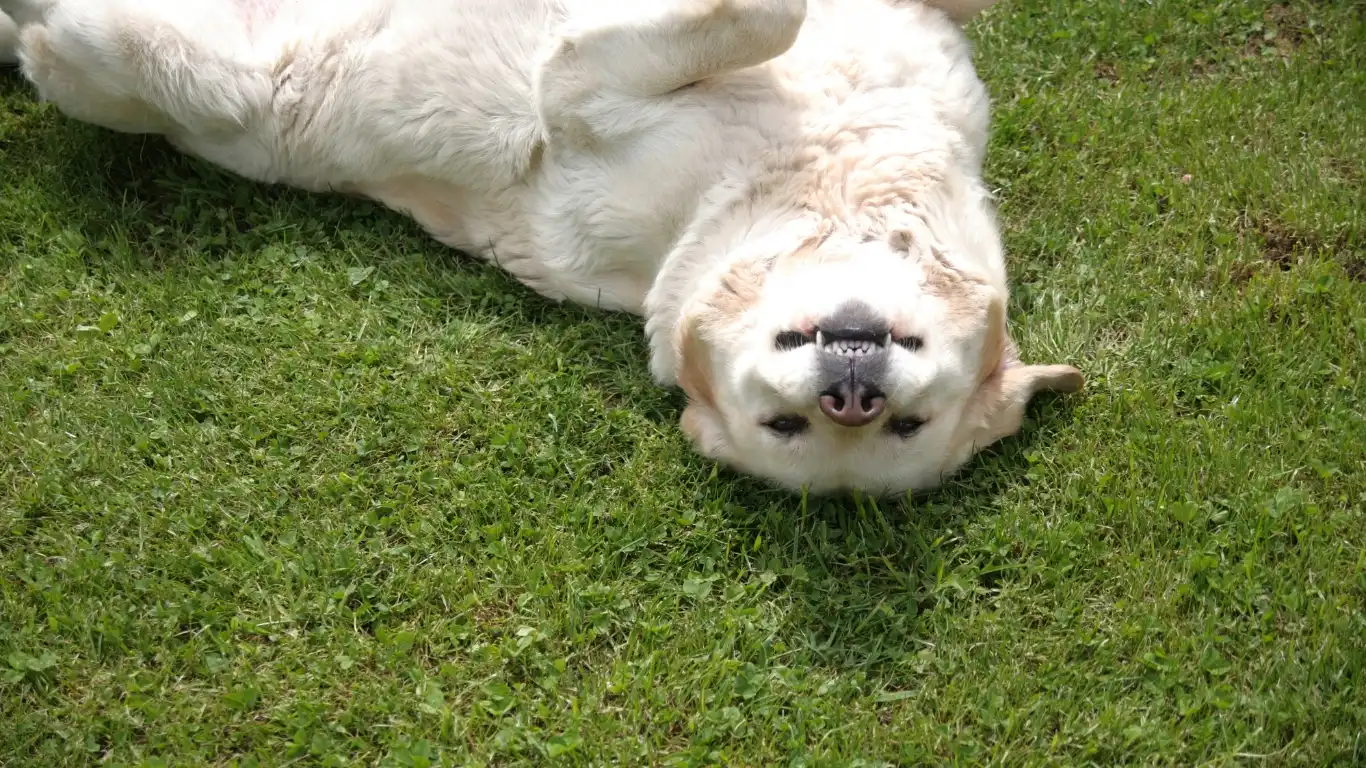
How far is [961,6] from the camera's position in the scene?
3984mm

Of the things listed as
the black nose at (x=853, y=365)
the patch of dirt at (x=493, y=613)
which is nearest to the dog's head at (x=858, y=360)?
the black nose at (x=853, y=365)

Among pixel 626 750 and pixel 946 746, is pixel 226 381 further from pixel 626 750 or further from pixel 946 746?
pixel 946 746

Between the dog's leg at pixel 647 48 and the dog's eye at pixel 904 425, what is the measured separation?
1236 mm

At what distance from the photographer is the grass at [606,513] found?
3055mm

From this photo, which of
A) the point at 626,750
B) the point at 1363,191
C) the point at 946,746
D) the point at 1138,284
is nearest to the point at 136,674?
the point at 626,750

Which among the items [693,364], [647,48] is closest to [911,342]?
[693,364]

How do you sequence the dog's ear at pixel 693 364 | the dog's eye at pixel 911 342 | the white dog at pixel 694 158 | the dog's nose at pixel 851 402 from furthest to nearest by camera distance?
the dog's ear at pixel 693 364 < the white dog at pixel 694 158 < the dog's eye at pixel 911 342 < the dog's nose at pixel 851 402

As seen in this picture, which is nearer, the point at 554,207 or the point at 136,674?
the point at 136,674

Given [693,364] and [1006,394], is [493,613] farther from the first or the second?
[1006,394]

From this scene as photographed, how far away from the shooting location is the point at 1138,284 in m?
4.12

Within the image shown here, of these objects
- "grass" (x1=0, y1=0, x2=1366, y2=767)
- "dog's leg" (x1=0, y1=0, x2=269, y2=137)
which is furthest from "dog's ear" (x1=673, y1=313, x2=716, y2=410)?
"dog's leg" (x1=0, y1=0, x2=269, y2=137)

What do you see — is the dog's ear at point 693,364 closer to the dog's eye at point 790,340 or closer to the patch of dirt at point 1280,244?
the dog's eye at point 790,340

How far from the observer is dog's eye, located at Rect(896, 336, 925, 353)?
3.10 m

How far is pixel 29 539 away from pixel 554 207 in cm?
191
